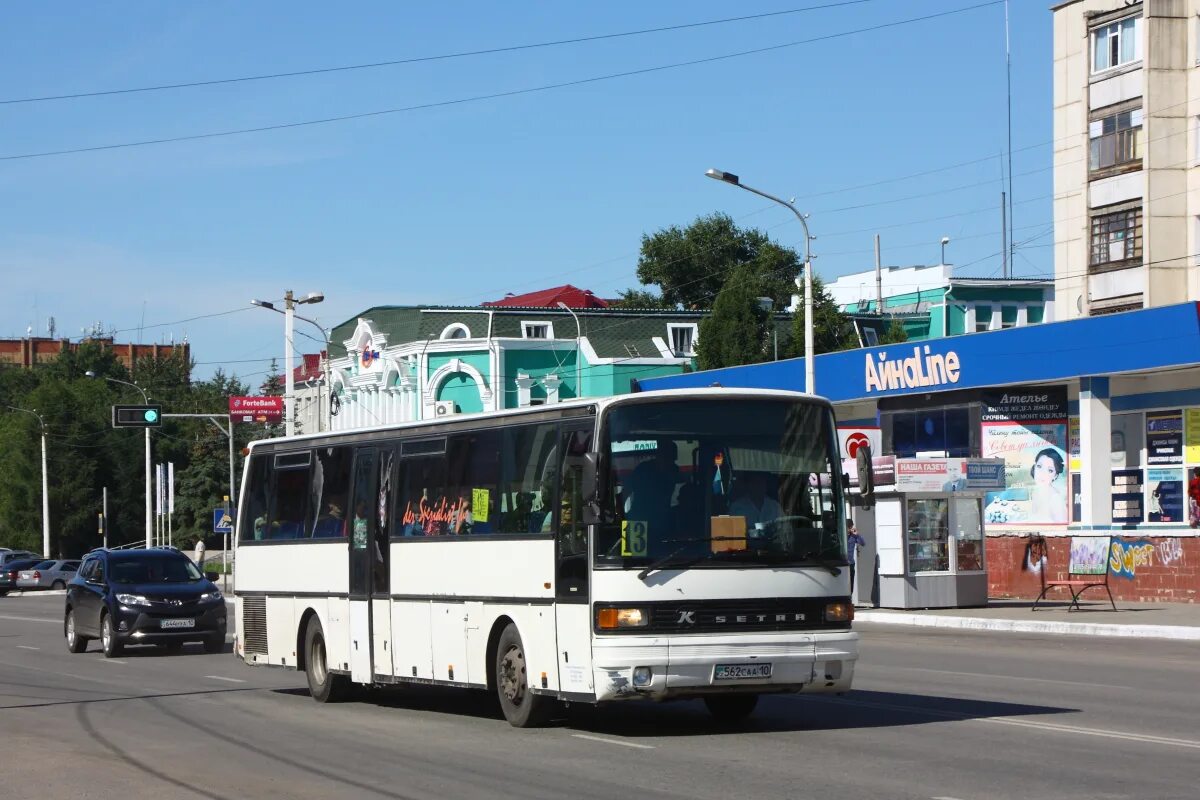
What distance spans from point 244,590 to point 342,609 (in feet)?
10.0

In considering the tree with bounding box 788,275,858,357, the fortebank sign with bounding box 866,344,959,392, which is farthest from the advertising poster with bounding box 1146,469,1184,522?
the tree with bounding box 788,275,858,357

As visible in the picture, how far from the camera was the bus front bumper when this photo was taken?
41.9 feet

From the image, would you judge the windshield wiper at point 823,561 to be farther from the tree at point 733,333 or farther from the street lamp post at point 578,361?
the street lamp post at point 578,361

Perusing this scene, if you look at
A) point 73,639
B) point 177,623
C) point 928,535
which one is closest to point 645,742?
point 177,623

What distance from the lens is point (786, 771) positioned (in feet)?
36.0

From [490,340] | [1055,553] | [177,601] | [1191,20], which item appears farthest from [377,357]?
[177,601]

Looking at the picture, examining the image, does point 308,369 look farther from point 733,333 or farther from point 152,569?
point 152,569

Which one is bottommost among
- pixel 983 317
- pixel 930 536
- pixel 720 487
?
pixel 930 536

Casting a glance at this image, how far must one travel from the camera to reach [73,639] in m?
28.2

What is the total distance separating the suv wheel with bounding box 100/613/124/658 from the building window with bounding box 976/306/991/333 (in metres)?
69.3

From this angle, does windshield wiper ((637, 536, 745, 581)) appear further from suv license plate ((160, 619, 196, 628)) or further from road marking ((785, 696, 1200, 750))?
suv license plate ((160, 619, 196, 628))

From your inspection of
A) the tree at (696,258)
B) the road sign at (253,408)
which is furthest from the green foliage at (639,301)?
the road sign at (253,408)

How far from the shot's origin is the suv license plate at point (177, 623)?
26.3m

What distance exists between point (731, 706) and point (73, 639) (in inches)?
677
